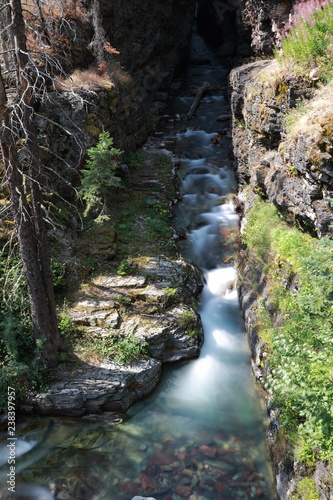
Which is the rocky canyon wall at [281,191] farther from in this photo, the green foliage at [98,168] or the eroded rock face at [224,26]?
the eroded rock face at [224,26]

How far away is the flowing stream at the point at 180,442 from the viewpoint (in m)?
6.37

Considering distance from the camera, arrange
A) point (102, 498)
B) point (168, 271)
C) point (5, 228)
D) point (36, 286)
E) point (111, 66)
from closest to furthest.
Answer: point (102, 498) < point (36, 286) < point (5, 228) < point (168, 271) < point (111, 66)

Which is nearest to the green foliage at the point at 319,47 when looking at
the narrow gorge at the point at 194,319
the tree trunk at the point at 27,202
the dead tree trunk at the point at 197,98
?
the narrow gorge at the point at 194,319

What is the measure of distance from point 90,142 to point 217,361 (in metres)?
9.03

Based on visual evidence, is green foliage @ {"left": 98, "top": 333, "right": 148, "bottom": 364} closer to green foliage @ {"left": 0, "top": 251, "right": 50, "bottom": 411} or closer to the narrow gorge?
the narrow gorge

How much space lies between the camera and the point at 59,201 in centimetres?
1114

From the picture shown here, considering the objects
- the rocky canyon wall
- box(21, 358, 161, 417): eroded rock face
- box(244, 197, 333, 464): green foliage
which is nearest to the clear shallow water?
box(21, 358, 161, 417): eroded rock face

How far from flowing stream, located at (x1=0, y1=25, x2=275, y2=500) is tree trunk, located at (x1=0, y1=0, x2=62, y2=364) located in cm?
214

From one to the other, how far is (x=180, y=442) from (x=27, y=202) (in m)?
6.35

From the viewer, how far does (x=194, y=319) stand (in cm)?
970

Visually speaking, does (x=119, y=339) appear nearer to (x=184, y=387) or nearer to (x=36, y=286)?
(x=184, y=387)

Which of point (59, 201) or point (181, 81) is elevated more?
point (181, 81)

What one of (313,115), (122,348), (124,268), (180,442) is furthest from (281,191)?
(180,442)

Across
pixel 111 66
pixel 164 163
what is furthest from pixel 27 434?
pixel 111 66
